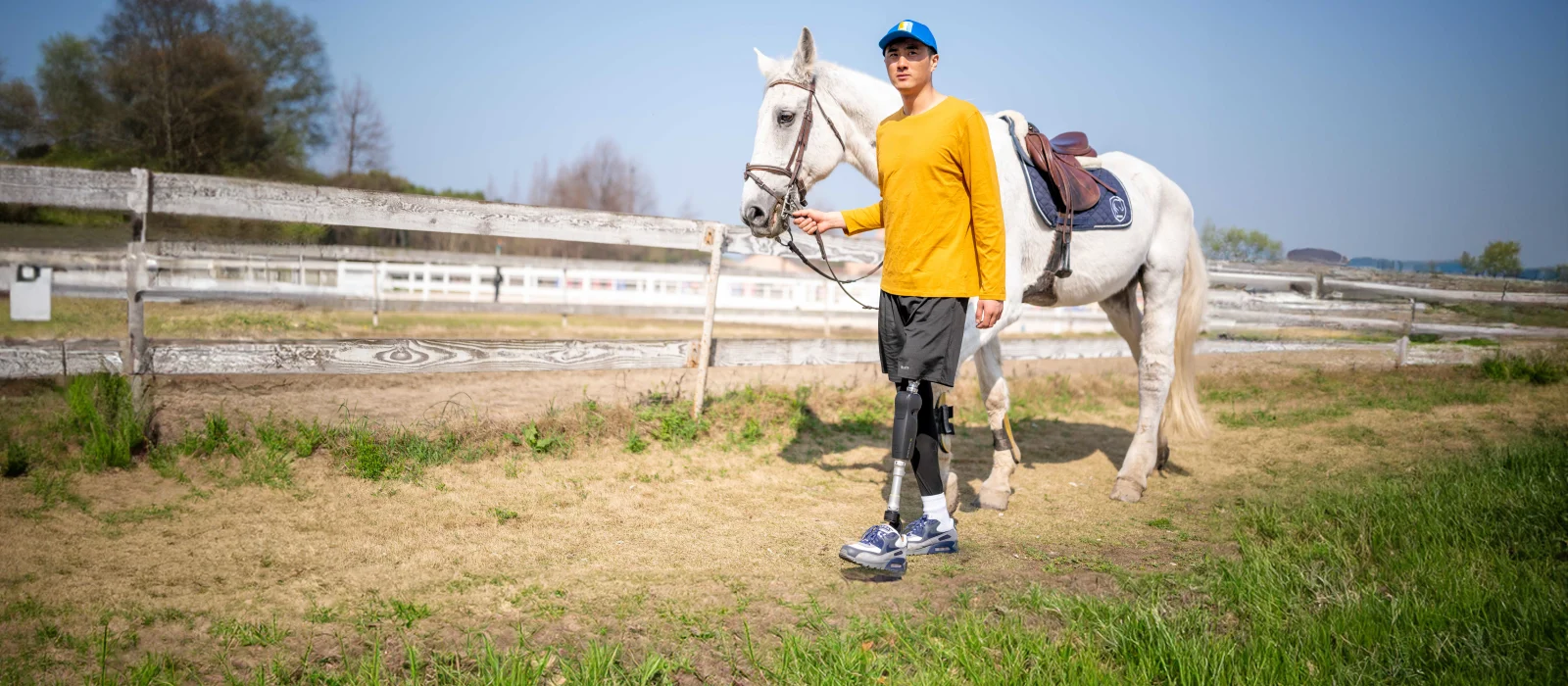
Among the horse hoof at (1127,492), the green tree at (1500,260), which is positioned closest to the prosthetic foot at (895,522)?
the horse hoof at (1127,492)

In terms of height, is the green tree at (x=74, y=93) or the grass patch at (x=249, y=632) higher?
the green tree at (x=74, y=93)

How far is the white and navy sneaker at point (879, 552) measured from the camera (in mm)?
3031

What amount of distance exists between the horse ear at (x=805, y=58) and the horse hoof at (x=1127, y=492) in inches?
120

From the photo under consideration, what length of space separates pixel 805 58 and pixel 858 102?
363mm

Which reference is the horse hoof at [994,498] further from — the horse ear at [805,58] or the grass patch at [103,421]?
the grass patch at [103,421]

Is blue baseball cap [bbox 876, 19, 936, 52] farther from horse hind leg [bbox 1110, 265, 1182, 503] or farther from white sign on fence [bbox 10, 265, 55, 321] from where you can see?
white sign on fence [bbox 10, 265, 55, 321]

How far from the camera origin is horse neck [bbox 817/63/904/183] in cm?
417

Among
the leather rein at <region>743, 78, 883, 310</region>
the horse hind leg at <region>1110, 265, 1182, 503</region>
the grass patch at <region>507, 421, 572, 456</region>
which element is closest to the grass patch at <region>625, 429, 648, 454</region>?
the grass patch at <region>507, 421, 572, 456</region>

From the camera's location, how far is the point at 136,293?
13.8ft

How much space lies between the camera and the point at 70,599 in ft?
8.34

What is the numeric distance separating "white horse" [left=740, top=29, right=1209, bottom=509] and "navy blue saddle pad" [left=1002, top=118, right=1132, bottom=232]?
0.15 feet

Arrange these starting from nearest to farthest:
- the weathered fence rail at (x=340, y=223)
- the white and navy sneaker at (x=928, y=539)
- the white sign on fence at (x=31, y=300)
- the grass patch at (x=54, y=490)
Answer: the white and navy sneaker at (x=928, y=539) → the grass patch at (x=54, y=490) → the weathered fence rail at (x=340, y=223) → the white sign on fence at (x=31, y=300)

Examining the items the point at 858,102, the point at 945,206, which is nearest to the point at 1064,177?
the point at 858,102

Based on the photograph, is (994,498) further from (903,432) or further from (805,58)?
(805,58)
